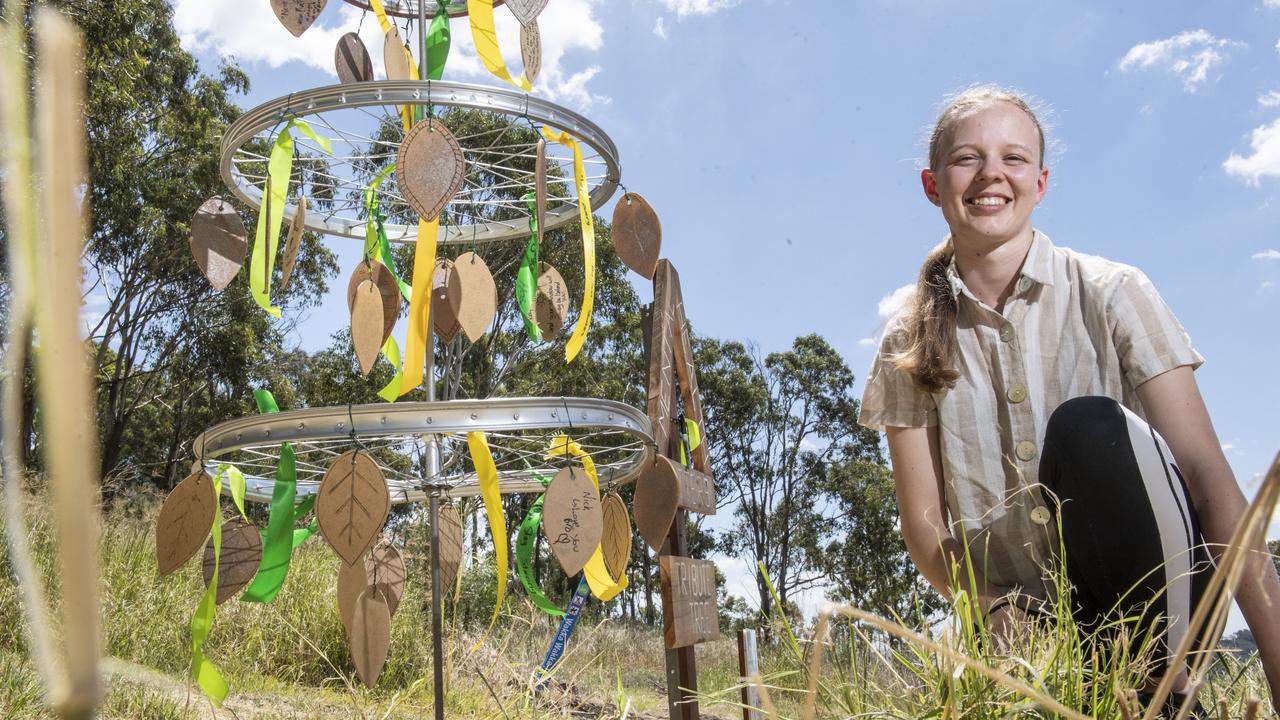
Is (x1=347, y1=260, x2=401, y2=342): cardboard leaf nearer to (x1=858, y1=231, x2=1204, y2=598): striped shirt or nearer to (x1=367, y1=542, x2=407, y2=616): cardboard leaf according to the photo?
(x1=367, y1=542, x2=407, y2=616): cardboard leaf

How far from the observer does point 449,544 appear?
1.27m

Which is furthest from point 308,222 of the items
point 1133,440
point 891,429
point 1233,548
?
point 1233,548

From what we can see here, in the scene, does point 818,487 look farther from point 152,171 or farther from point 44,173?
point 44,173

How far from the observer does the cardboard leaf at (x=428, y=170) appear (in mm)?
895

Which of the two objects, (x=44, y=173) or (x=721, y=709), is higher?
(x=44, y=173)

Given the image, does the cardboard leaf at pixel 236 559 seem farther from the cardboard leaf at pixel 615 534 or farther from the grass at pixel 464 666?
the cardboard leaf at pixel 615 534

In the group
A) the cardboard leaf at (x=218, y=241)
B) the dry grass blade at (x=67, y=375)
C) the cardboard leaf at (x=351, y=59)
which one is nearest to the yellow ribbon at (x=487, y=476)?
the cardboard leaf at (x=218, y=241)

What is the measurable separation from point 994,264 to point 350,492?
661 mm

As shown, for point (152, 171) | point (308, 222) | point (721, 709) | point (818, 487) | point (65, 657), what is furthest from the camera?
point (818, 487)

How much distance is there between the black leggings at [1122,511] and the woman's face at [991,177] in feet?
1.08

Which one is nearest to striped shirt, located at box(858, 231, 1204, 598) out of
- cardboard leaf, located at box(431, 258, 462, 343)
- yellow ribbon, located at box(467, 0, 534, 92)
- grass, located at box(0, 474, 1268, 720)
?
grass, located at box(0, 474, 1268, 720)

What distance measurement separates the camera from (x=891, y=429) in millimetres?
988

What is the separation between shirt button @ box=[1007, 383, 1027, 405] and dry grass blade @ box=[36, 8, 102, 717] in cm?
94

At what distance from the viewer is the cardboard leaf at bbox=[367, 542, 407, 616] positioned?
3.35ft
